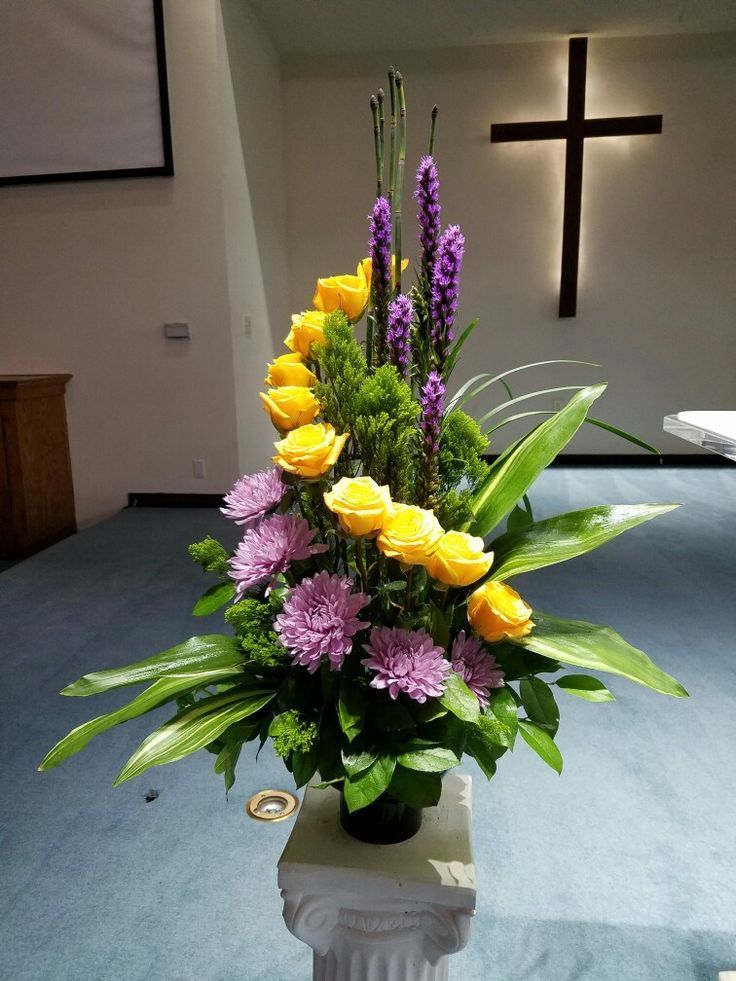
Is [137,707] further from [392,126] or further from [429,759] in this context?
[392,126]

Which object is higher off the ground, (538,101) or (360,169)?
(538,101)

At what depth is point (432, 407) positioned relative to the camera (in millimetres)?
542

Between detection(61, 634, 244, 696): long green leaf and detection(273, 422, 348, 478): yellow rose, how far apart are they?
20cm

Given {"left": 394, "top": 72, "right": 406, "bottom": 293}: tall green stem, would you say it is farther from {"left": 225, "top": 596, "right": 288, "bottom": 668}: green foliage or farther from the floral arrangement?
{"left": 225, "top": 596, "right": 288, "bottom": 668}: green foliage

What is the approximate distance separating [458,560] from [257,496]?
0.68 feet

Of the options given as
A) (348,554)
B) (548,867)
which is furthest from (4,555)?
(348,554)

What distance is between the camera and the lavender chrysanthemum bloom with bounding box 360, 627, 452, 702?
0.53m

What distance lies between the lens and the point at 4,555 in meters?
3.62

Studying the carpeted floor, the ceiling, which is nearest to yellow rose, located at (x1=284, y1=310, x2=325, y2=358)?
the carpeted floor

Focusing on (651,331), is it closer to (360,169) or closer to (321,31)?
(360,169)

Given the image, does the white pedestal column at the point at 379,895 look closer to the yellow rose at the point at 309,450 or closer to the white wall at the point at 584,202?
the yellow rose at the point at 309,450

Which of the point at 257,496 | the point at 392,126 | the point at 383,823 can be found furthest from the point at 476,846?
the point at 392,126

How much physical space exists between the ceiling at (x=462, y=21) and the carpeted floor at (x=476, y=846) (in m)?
3.86

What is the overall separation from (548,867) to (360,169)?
497 centimetres
